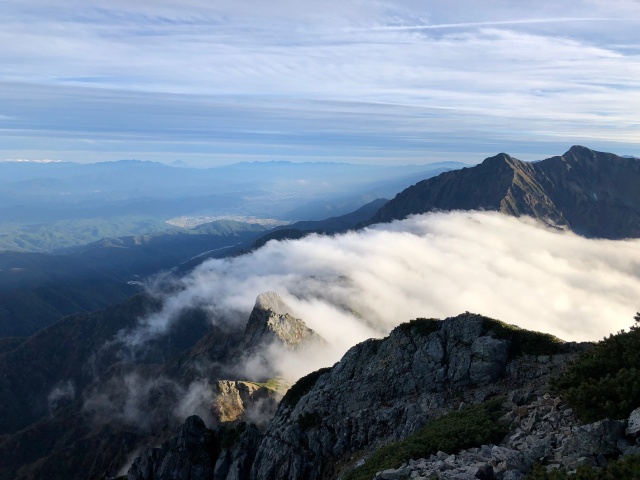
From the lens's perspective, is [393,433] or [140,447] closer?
[393,433]

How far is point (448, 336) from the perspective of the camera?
6247cm

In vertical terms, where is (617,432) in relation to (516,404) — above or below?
above

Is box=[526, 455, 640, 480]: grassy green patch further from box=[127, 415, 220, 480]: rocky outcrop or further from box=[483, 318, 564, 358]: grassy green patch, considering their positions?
box=[127, 415, 220, 480]: rocky outcrop

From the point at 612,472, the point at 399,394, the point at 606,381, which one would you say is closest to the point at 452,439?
the point at 606,381

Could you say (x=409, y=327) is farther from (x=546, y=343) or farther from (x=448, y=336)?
(x=546, y=343)

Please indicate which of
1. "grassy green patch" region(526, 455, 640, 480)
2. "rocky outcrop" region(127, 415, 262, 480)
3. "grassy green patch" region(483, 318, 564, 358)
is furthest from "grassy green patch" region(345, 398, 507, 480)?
"rocky outcrop" region(127, 415, 262, 480)

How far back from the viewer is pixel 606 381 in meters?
28.9

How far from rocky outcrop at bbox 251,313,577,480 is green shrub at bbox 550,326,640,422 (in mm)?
14424

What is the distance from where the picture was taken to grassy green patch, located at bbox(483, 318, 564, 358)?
173 ft

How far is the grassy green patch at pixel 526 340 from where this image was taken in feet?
173

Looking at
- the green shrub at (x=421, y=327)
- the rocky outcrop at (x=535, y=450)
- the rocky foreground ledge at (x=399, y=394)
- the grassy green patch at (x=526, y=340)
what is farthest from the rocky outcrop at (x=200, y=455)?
the rocky outcrop at (x=535, y=450)

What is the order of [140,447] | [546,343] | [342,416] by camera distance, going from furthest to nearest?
[140,447] → [342,416] → [546,343]

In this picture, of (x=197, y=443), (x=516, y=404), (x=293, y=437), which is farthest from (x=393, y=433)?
(x=197, y=443)

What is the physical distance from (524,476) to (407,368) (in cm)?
3856
